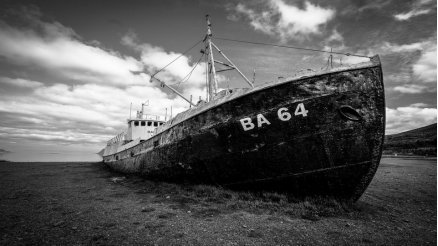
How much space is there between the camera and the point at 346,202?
18.1 feet

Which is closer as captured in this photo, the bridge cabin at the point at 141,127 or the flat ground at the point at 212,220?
the flat ground at the point at 212,220

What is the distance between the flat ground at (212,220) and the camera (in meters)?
3.79

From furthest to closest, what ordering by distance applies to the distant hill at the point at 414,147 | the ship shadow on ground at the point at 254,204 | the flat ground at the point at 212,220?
the distant hill at the point at 414,147, the ship shadow on ground at the point at 254,204, the flat ground at the point at 212,220

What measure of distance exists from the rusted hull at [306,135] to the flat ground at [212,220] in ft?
1.68

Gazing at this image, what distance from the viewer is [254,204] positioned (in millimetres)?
5590

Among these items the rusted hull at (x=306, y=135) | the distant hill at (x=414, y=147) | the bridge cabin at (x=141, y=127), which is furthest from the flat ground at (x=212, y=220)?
the distant hill at (x=414, y=147)

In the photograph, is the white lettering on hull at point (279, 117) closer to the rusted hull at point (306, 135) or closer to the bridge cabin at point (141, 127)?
the rusted hull at point (306, 135)

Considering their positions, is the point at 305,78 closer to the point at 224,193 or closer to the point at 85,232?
the point at 224,193

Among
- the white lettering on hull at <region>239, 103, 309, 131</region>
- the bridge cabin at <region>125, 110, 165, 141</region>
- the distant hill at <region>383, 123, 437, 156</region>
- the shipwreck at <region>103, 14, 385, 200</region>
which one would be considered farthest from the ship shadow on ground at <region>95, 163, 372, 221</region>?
the distant hill at <region>383, 123, 437, 156</region>

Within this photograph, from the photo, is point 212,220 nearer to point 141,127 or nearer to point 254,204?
point 254,204

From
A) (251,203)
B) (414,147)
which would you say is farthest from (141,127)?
(414,147)

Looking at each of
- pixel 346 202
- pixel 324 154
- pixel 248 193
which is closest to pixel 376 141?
pixel 324 154

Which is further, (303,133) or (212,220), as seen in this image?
(303,133)

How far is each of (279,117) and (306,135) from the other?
2.51 feet
